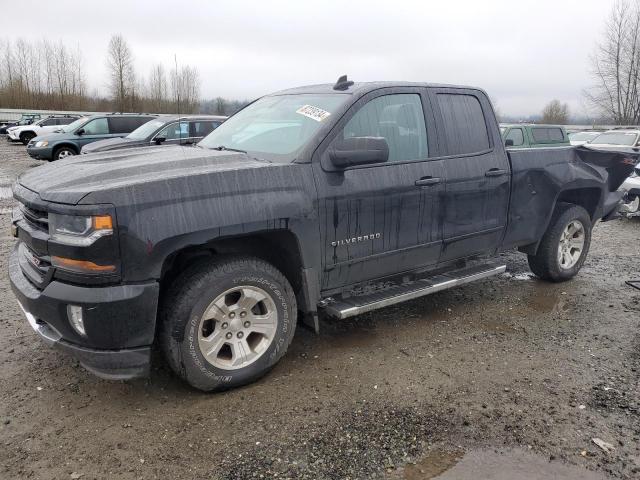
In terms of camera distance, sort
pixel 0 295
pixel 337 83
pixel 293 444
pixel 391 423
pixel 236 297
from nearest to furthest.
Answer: pixel 293 444
pixel 391 423
pixel 236 297
pixel 337 83
pixel 0 295

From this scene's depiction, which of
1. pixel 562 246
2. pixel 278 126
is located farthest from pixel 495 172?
pixel 278 126

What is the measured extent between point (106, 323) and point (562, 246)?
15.3ft

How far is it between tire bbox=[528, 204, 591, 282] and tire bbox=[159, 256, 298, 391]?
318 centimetres

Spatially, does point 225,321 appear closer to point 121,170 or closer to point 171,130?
point 121,170

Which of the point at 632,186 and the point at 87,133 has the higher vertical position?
the point at 87,133

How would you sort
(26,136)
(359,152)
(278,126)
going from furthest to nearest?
1. (26,136)
2. (278,126)
3. (359,152)

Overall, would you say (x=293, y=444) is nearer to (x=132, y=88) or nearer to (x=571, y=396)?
(x=571, y=396)

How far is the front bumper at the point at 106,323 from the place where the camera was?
2.71 m

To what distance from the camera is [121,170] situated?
3.04 meters

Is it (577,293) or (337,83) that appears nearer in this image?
(337,83)

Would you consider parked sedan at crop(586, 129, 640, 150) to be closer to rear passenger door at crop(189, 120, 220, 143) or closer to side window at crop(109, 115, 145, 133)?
rear passenger door at crop(189, 120, 220, 143)

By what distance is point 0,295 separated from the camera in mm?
4844

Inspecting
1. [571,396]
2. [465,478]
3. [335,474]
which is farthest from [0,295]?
[571,396]

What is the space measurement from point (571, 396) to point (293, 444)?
6.02 ft
